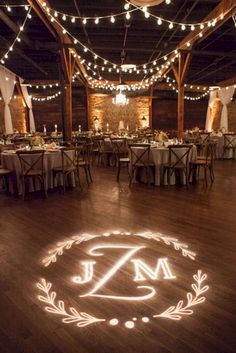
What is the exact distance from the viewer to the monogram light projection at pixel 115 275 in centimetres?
212

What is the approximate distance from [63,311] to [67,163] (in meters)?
4.05

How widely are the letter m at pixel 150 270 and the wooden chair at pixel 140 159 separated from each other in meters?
3.43

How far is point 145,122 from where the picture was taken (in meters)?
16.1

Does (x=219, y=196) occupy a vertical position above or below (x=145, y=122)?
below

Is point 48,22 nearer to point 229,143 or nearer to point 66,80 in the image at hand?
point 66,80

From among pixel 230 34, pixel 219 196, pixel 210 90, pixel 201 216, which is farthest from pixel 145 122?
pixel 201 216

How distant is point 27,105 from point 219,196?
1177 centimetres

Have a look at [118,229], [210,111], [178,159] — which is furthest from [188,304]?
[210,111]

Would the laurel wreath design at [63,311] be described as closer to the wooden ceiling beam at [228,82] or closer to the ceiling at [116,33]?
the ceiling at [116,33]

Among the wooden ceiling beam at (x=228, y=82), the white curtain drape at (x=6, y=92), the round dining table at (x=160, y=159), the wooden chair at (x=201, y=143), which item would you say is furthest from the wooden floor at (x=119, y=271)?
the wooden ceiling beam at (x=228, y=82)

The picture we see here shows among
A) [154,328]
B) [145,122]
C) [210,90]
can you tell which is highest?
[210,90]

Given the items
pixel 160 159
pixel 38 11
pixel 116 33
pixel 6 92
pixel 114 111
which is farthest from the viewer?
pixel 114 111

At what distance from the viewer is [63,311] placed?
2.19 m

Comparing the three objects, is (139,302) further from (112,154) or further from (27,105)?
(27,105)
